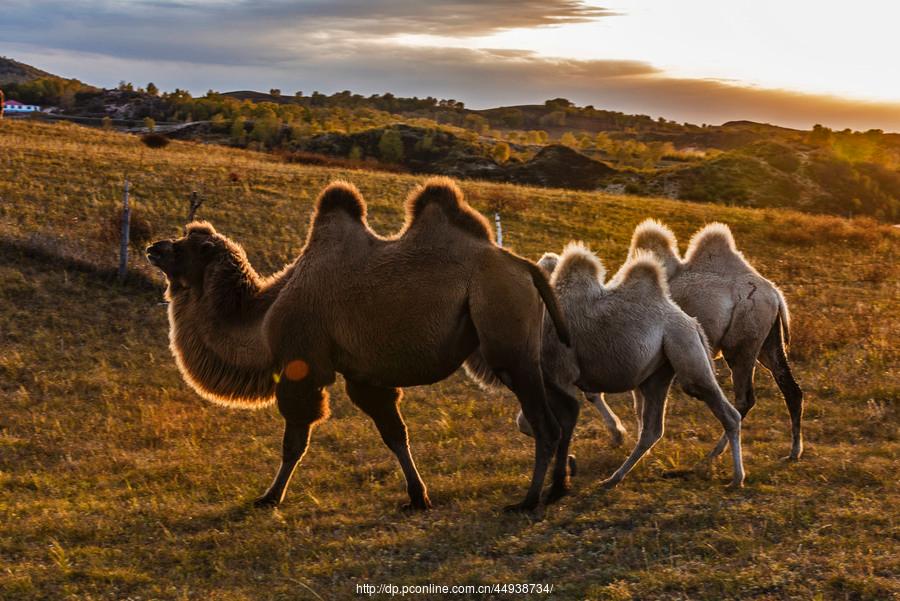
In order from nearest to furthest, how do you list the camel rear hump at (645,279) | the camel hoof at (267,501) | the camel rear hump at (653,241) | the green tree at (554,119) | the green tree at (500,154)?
the camel hoof at (267,501)
the camel rear hump at (645,279)
the camel rear hump at (653,241)
the green tree at (500,154)
the green tree at (554,119)

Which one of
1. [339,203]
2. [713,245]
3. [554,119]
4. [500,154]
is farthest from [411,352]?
[554,119]

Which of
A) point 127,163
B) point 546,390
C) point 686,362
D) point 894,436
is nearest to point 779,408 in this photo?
point 894,436

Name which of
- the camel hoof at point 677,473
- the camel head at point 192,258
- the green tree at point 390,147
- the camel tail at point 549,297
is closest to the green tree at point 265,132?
the green tree at point 390,147

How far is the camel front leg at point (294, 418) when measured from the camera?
24.6 feet

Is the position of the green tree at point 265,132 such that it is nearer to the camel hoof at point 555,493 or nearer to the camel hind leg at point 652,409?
the camel hind leg at point 652,409

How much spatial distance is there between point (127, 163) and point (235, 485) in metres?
22.3

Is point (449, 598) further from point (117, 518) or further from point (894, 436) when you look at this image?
point (894, 436)

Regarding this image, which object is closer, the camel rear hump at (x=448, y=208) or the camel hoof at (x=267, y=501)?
the camel rear hump at (x=448, y=208)

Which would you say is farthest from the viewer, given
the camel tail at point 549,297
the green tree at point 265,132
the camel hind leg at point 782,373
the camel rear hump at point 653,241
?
the green tree at point 265,132

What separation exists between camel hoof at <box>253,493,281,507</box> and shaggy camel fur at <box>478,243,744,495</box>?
2.39 m

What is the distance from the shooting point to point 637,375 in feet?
26.6

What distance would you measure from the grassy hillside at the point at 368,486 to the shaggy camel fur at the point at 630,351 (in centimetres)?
62

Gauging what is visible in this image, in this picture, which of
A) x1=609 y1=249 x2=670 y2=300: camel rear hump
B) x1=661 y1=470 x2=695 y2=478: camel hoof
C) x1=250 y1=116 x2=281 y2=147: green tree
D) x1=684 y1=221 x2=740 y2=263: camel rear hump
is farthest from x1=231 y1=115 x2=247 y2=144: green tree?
x1=661 y1=470 x2=695 y2=478: camel hoof

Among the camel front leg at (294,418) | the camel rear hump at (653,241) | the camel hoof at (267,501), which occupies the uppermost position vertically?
the camel rear hump at (653,241)
